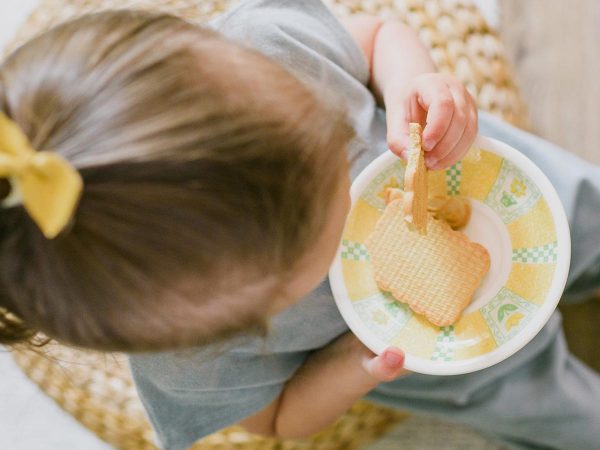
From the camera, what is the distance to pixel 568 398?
847 millimetres

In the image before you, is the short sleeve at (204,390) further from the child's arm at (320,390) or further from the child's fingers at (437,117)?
the child's fingers at (437,117)

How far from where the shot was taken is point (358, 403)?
950 millimetres

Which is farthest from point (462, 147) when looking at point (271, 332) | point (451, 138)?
point (271, 332)

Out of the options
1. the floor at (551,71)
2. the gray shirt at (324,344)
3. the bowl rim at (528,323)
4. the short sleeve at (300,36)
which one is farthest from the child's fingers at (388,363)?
the floor at (551,71)

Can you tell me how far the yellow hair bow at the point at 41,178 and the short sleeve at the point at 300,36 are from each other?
305 mm

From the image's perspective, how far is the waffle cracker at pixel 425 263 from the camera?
26.3 inches

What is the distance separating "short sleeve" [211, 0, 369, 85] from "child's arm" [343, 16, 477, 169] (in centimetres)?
4

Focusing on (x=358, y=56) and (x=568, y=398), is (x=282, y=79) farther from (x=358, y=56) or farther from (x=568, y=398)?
(x=568, y=398)

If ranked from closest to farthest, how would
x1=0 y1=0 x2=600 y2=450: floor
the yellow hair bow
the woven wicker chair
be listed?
the yellow hair bow → the woven wicker chair → x1=0 y1=0 x2=600 y2=450: floor

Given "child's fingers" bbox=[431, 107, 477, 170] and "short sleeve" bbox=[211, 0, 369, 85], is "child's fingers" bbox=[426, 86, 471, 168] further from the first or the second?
"short sleeve" bbox=[211, 0, 369, 85]

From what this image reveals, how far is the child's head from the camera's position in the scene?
446mm

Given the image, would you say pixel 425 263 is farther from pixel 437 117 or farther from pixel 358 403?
pixel 358 403

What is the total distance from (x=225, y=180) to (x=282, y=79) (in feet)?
0.32

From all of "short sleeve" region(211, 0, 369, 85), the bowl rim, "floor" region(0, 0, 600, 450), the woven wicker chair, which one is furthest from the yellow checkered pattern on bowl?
"floor" region(0, 0, 600, 450)
